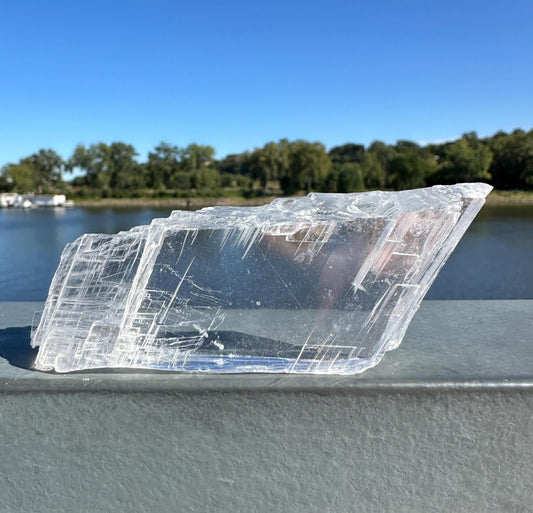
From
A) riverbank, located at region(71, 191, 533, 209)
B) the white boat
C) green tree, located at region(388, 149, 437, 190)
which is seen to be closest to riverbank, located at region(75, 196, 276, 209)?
riverbank, located at region(71, 191, 533, 209)

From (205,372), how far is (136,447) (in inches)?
11.3

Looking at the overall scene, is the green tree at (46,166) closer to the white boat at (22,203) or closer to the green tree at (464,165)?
the white boat at (22,203)

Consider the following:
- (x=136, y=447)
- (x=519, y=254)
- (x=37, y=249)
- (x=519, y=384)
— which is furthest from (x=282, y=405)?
(x=37, y=249)

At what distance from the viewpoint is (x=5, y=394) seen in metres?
1.43

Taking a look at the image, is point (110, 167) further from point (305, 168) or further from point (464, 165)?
point (464, 165)

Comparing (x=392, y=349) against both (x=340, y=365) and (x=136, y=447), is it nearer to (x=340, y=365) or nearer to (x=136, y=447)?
(x=340, y=365)

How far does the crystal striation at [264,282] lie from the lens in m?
1.54

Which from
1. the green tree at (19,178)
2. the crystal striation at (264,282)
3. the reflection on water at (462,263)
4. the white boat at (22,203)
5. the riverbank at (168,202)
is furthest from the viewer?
the green tree at (19,178)

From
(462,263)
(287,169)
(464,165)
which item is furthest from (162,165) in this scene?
(462,263)

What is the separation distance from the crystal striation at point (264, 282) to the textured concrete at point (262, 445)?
130 millimetres

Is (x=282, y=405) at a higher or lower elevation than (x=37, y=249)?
higher

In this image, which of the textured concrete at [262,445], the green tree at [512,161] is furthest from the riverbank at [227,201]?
the textured concrete at [262,445]

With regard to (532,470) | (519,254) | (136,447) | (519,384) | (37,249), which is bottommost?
(519,254)

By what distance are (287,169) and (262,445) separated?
196ft
